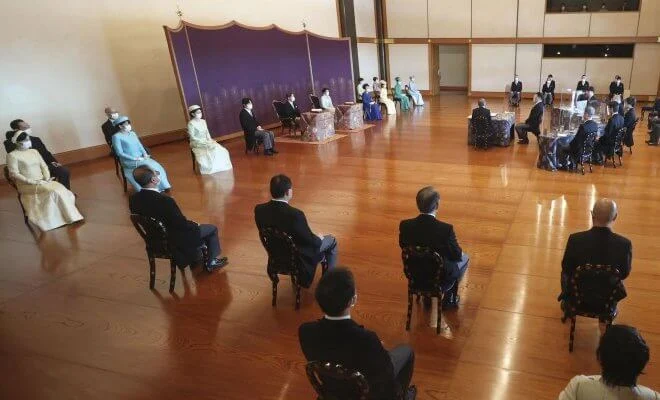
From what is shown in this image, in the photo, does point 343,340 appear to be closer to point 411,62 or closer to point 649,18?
point 649,18

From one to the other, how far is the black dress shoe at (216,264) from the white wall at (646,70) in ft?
47.9

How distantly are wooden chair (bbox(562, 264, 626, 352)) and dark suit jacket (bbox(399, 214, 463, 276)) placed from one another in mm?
780

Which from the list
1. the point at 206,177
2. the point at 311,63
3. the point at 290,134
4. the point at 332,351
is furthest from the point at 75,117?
the point at 332,351

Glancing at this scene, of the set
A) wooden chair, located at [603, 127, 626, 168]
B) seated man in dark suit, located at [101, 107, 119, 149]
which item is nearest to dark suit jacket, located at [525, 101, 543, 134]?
wooden chair, located at [603, 127, 626, 168]

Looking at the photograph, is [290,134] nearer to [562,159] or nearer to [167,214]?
[562,159]

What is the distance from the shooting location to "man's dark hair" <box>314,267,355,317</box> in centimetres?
190

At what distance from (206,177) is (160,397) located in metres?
5.19

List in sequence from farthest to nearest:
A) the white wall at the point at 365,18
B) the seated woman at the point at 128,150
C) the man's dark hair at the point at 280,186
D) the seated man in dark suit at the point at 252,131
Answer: the white wall at the point at 365,18 → the seated man in dark suit at the point at 252,131 → the seated woman at the point at 128,150 → the man's dark hair at the point at 280,186

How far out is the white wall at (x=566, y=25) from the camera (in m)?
13.8

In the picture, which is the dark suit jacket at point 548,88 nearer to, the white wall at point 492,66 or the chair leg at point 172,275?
the white wall at point 492,66

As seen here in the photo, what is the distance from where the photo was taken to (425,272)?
314 cm

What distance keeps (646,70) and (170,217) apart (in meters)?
15.3

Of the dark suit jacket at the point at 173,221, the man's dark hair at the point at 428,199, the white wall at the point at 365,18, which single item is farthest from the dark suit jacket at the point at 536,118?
the white wall at the point at 365,18

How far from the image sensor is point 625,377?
1.57m
